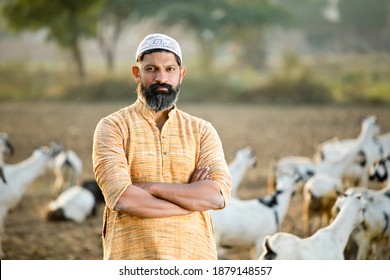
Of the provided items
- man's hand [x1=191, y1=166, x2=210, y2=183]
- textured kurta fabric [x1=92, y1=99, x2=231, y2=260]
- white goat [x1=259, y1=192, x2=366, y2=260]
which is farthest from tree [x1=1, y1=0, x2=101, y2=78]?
man's hand [x1=191, y1=166, x2=210, y2=183]

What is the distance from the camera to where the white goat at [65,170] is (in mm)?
7473

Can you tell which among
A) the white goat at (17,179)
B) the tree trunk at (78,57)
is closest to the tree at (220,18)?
the tree trunk at (78,57)

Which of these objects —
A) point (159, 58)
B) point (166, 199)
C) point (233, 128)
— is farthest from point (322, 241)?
point (233, 128)

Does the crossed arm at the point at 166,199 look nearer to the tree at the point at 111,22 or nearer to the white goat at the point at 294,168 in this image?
the white goat at the point at 294,168

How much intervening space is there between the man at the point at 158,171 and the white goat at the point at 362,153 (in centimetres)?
383

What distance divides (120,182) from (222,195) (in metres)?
0.46

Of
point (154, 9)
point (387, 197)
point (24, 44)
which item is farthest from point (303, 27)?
point (387, 197)

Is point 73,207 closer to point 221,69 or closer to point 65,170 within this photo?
point 65,170

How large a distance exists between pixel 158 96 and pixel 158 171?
1.12 feet

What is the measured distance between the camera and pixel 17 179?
231 inches

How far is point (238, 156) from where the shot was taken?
20.2 feet

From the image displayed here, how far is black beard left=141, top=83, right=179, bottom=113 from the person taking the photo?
2818 millimetres

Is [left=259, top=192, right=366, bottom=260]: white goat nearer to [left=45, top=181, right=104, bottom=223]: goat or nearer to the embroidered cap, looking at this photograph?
the embroidered cap

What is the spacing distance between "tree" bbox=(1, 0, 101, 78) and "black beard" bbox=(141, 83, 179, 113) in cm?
598
